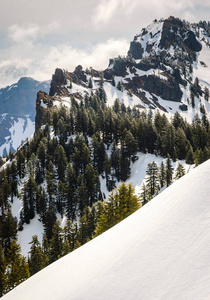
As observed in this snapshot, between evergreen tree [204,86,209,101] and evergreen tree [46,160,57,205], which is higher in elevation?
evergreen tree [204,86,209,101]

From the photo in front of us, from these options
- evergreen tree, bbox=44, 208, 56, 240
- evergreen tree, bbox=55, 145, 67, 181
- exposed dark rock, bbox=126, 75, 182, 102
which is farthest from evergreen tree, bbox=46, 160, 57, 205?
exposed dark rock, bbox=126, 75, 182, 102

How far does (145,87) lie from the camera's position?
7347 inches

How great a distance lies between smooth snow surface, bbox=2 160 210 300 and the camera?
7476mm

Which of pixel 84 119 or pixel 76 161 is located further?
pixel 84 119

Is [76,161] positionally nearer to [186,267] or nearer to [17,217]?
A: [17,217]

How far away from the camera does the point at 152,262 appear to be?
28.7 feet

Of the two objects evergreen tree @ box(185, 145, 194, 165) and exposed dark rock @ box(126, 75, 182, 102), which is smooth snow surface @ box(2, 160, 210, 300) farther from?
exposed dark rock @ box(126, 75, 182, 102)

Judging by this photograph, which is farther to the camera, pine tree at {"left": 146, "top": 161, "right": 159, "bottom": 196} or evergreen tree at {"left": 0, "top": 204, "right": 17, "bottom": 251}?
pine tree at {"left": 146, "top": 161, "right": 159, "bottom": 196}

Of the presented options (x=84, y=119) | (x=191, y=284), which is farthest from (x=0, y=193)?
(x=191, y=284)

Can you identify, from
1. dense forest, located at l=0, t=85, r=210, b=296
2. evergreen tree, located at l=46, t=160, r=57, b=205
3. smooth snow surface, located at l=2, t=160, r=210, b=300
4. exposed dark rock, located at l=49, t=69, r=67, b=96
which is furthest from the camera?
exposed dark rock, located at l=49, t=69, r=67, b=96

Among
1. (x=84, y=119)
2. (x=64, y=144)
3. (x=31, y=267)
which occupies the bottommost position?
(x=31, y=267)

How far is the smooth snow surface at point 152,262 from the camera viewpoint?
7476 mm

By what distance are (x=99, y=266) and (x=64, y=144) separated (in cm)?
6977

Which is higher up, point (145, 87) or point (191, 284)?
point (145, 87)
